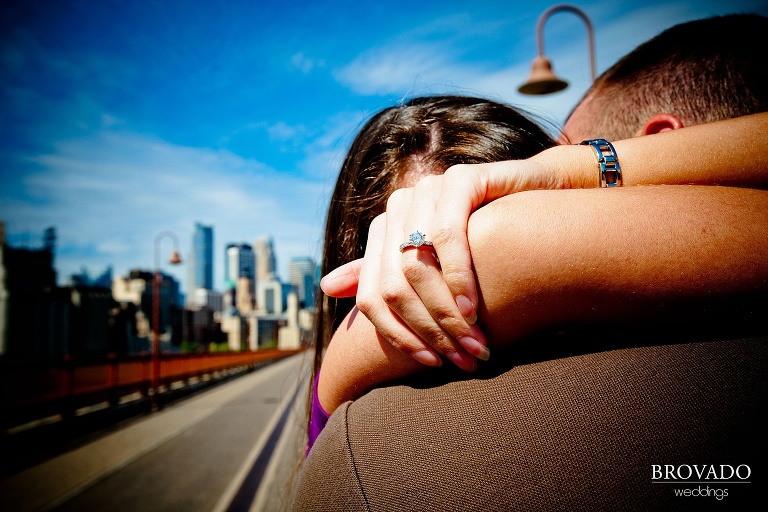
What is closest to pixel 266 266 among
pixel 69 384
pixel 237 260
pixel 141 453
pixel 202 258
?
pixel 237 260

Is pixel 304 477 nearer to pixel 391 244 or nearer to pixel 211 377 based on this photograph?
pixel 391 244

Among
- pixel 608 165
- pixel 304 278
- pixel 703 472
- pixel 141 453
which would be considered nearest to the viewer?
pixel 703 472

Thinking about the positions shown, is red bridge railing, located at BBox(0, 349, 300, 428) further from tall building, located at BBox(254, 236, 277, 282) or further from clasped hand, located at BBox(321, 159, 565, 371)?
clasped hand, located at BBox(321, 159, 565, 371)

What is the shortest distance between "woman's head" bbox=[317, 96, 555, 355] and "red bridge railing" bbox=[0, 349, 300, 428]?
1022 centimetres

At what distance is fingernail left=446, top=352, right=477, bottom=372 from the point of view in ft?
2.76

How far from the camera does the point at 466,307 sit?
0.78 metres

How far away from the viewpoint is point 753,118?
99cm

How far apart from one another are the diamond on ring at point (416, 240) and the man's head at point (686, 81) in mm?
1133

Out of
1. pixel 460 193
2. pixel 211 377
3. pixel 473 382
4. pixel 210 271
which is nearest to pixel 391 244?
pixel 460 193

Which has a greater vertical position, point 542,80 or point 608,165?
point 542,80

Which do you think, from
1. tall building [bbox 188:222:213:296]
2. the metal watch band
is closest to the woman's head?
the metal watch band

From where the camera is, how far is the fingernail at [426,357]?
2.85ft

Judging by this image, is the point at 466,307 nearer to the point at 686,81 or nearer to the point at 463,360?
the point at 463,360

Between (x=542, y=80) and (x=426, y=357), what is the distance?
7.62 metres
